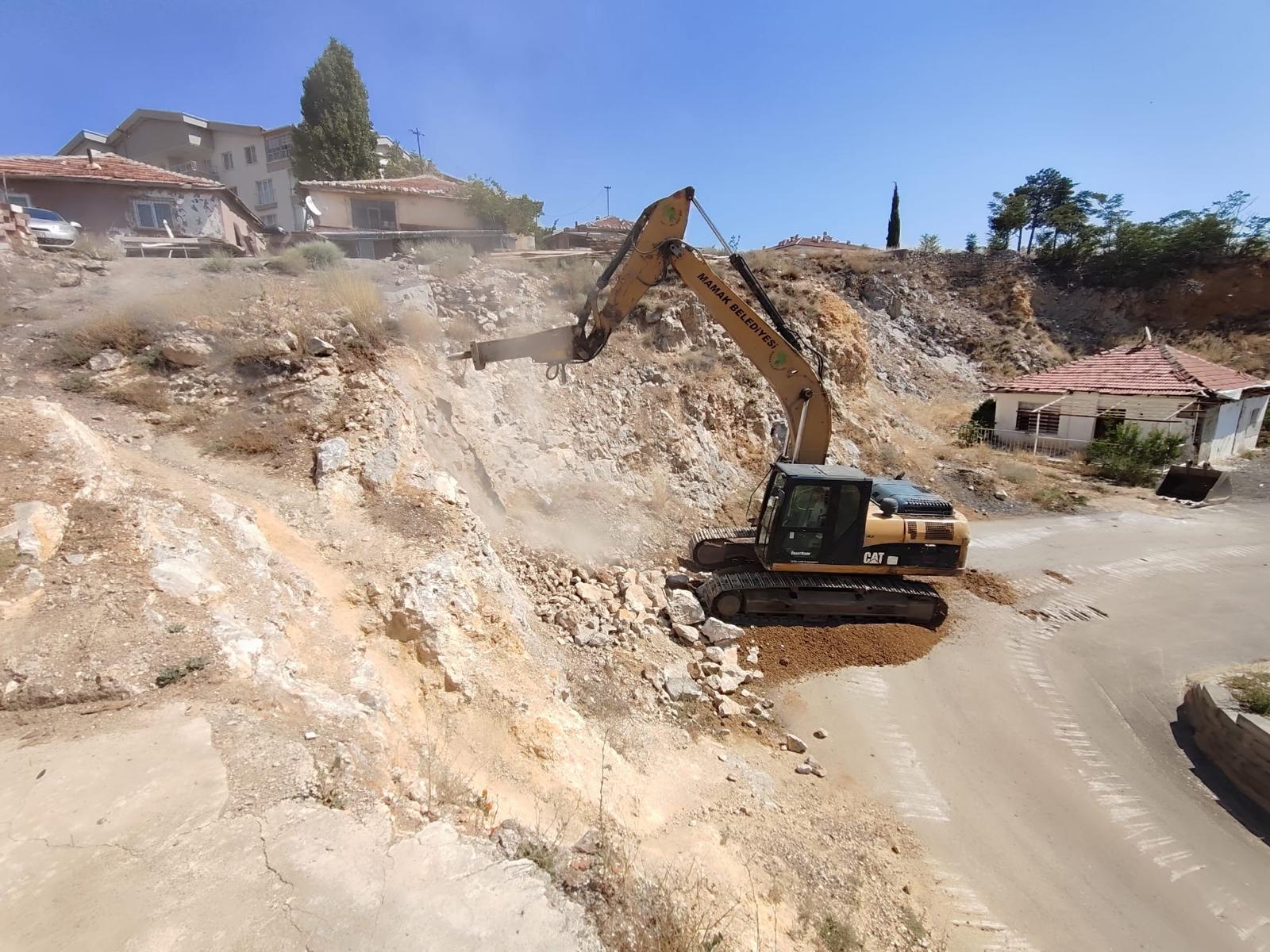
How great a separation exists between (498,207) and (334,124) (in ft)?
45.7

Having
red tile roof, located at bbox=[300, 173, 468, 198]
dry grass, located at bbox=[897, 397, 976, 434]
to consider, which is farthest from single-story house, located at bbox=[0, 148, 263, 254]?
dry grass, located at bbox=[897, 397, 976, 434]

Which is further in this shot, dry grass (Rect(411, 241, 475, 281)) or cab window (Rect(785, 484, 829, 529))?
dry grass (Rect(411, 241, 475, 281))

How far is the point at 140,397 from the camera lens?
8203 mm

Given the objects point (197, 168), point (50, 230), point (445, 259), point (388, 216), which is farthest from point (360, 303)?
point (197, 168)

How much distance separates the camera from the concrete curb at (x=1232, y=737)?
5.91 metres

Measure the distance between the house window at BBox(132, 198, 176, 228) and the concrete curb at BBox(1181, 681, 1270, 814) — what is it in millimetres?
27320

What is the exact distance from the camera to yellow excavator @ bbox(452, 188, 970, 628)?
8.41m

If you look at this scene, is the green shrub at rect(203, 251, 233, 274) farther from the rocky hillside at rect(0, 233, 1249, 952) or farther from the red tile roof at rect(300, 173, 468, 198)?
the red tile roof at rect(300, 173, 468, 198)

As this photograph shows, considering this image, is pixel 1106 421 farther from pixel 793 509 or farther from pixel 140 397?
pixel 140 397

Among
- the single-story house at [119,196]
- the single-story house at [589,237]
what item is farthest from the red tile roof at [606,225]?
the single-story house at [119,196]

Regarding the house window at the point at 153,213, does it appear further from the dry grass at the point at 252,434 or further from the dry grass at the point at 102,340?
the dry grass at the point at 252,434

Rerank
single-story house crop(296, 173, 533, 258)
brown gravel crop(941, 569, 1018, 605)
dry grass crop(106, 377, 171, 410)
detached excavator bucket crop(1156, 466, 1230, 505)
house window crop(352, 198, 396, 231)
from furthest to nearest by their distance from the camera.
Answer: house window crop(352, 198, 396, 231), single-story house crop(296, 173, 533, 258), detached excavator bucket crop(1156, 466, 1230, 505), brown gravel crop(941, 569, 1018, 605), dry grass crop(106, 377, 171, 410)

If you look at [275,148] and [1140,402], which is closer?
[1140,402]

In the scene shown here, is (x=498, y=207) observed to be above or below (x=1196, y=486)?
above
